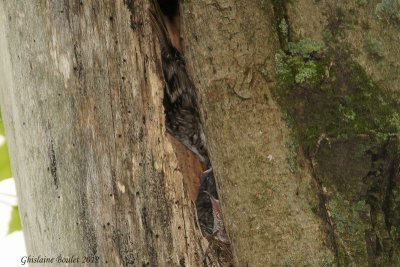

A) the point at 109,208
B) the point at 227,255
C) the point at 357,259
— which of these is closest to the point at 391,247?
the point at 357,259

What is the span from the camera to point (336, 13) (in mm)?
1716

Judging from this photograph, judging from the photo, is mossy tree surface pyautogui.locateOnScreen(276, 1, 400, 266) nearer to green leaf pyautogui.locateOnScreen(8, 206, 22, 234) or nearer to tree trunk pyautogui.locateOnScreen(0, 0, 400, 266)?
tree trunk pyautogui.locateOnScreen(0, 0, 400, 266)

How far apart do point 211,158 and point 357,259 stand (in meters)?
0.46

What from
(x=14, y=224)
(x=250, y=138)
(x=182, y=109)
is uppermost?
(x=182, y=109)

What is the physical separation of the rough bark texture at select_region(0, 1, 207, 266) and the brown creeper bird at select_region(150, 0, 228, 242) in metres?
0.08

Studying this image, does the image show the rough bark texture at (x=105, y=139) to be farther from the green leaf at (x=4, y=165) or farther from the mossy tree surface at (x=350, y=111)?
the green leaf at (x=4, y=165)

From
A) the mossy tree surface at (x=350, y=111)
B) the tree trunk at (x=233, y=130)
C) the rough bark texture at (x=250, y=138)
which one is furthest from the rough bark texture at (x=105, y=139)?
the mossy tree surface at (x=350, y=111)

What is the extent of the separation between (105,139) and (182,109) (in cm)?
30

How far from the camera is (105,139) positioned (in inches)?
69.4

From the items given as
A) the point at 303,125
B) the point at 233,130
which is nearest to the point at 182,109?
the point at 233,130

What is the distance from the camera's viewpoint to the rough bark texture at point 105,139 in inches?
69.0

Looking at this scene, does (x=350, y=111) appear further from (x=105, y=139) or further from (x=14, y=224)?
(x=14, y=224)

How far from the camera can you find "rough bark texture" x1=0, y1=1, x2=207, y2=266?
1.75 meters

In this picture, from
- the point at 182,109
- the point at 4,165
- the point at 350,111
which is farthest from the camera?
the point at 4,165
